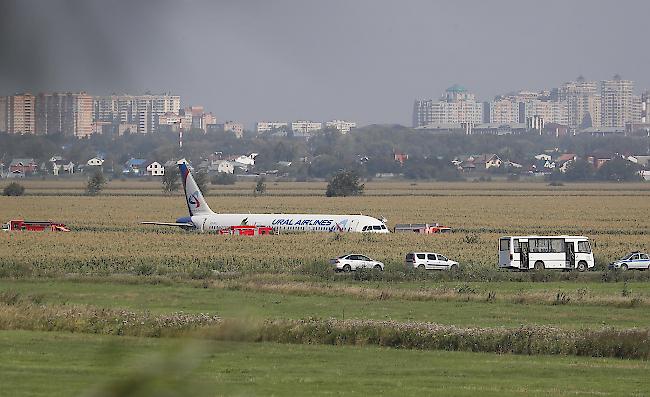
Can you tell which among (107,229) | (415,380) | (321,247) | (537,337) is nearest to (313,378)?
(415,380)

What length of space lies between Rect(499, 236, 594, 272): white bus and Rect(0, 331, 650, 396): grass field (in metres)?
32.0

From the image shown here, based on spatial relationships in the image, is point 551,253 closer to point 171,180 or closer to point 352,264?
point 352,264

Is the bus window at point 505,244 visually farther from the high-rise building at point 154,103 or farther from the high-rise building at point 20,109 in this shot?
the high-rise building at point 20,109

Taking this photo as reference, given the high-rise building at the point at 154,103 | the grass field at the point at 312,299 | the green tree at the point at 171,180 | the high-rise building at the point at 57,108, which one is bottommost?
the grass field at the point at 312,299

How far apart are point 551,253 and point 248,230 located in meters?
30.9

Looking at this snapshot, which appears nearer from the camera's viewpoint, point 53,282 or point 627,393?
point 627,393

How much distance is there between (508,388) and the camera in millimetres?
22453

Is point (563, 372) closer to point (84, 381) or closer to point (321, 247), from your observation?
point (84, 381)

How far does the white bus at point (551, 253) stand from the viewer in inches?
2362

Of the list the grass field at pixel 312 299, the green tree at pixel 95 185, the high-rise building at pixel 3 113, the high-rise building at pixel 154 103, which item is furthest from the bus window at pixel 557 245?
the green tree at pixel 95 185

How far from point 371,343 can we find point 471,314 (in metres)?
8.78

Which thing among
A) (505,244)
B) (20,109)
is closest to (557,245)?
(505,244)

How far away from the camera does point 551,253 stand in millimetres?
60688

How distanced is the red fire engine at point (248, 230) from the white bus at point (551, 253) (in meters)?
29.1
